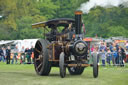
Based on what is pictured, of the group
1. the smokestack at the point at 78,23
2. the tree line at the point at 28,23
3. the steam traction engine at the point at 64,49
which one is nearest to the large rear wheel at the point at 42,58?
the steam traction engine at the point at 64,49

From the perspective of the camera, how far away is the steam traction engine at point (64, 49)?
44.1 ft

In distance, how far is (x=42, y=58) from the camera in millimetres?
14773

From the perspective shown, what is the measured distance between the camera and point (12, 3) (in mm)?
48469

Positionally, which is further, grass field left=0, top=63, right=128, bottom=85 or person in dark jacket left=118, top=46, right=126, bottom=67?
person in dark jacket left=118, top=46, right=126, bottom=67

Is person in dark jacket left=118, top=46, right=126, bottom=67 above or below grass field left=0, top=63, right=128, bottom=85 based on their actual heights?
above

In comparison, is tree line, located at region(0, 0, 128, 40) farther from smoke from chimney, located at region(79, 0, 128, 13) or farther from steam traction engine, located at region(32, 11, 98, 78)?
steam traction engine, located at region(32, 11, 98, 78)

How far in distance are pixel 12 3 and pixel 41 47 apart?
113ft

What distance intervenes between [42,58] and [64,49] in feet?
4.03

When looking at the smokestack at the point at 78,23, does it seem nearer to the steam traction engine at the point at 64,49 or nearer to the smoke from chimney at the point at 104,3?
the steam traction engine at the point at 64,49

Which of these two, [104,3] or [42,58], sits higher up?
[104,3]

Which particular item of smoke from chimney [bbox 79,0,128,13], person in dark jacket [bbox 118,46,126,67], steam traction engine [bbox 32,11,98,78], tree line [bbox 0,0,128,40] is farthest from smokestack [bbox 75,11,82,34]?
tree line [bbox 0,0,128,40]

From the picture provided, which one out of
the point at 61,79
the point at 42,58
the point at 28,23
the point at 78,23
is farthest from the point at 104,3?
the point at 28,23

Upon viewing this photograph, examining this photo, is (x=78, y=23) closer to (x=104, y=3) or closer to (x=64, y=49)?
(x=64, y=49)

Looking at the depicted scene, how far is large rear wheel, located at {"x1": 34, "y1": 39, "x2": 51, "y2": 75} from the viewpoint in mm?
14211
